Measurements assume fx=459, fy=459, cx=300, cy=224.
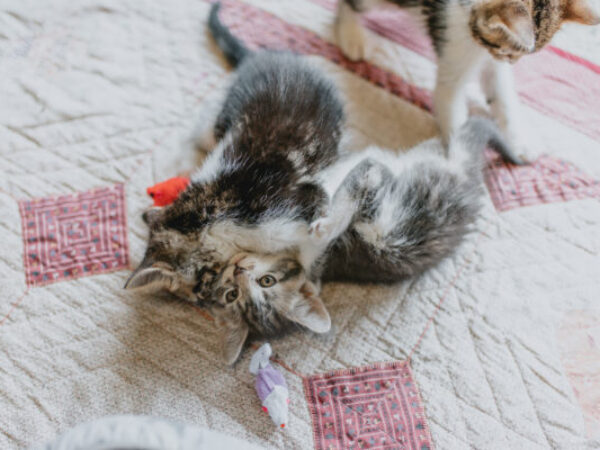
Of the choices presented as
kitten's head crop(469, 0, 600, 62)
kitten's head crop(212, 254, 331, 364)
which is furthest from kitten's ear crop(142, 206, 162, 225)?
kitten's head crop(469, 0, 600, 62)

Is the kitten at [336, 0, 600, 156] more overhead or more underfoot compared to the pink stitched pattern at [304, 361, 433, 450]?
more overhead

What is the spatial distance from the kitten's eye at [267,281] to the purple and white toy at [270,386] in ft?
0.45

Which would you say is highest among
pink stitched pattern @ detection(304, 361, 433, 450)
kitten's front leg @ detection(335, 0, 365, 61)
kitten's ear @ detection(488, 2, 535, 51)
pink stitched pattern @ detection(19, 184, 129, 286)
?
kitten's ear @ detection(488, 2, 535, 51)

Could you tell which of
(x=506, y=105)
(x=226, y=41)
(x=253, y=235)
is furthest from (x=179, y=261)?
(x=506, y=105)

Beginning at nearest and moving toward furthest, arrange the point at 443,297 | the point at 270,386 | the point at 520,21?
the point at 520,21 < the point at 270,386 < the point at 443,297

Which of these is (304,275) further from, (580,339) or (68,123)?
(68,123)

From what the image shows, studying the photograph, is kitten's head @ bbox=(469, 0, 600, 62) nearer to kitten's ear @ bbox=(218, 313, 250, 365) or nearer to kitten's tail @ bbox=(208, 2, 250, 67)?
kitten's tail @ bbox=(208, 2, 250, 67)

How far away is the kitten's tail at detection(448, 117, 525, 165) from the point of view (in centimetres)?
113

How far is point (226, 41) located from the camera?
132 cm

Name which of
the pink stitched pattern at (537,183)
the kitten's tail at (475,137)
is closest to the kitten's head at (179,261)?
the kitten's tail at (475,137)

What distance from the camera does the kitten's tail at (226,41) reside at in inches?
51.4

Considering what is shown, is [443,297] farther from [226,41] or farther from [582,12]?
[226,41]

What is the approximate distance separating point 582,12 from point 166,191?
3.33 feet

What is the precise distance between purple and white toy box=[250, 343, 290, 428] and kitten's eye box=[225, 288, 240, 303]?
0.13 m
